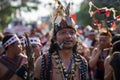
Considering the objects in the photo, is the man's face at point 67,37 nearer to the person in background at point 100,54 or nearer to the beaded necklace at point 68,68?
the beaded necklace at point 68,68

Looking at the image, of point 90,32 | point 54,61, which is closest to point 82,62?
point 54,61

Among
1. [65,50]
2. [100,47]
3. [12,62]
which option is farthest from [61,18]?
[100,47]

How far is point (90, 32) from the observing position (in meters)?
16.7

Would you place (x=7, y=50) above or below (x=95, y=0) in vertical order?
below

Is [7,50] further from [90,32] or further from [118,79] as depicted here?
[90,32]

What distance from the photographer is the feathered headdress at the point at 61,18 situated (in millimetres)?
7605

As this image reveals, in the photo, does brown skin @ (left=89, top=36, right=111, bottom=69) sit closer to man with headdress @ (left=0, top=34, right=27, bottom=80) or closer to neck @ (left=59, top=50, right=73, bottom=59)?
man with headdress @ (left=0, top=34, right=27, bottom=80)

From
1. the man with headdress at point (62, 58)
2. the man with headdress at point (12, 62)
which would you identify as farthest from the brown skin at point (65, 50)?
the man with headdress at point (12, 62)

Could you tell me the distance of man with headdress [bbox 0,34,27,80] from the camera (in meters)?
8.59

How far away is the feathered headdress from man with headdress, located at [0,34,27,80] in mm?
1127

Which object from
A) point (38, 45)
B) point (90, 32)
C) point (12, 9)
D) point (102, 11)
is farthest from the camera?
point (12, 9)

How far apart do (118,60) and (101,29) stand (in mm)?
2924

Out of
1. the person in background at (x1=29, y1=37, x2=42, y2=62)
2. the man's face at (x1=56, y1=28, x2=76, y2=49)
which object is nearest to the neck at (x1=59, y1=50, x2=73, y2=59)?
the man's face at (x1=56, y1=28, x2=76, y2=49)

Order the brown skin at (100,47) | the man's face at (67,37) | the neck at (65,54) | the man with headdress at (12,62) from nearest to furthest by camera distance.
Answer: the man's face at (67,37), the neck at (65,54), the man with headdress at (12,62), the brown skin at (100,47)
